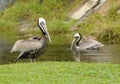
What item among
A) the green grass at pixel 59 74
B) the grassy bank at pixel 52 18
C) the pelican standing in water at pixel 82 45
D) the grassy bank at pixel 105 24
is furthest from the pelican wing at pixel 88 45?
the green grass at pixel 59 74

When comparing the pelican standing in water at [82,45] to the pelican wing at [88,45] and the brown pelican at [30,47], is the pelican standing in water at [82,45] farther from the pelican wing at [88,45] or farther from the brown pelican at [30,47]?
the brown pelican at [30,47]

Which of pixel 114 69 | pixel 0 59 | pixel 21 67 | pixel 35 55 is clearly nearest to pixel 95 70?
pixel 114 69

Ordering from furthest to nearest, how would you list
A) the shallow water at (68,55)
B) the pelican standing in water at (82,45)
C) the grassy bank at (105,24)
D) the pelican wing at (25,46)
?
1. the grassy bank at (105,24)
2. the pelican standing in water at (82,45)
3. the shallow water at (68,55)
4. the pelican wing at (25,46)

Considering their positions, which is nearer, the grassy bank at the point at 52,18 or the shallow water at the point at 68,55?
the shallow water at the point at 68,55

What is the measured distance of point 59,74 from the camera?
16250mm

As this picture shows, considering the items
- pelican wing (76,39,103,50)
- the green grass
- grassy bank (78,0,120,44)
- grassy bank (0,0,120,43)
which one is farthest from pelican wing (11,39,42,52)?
grassy bank (0,0,120,43)

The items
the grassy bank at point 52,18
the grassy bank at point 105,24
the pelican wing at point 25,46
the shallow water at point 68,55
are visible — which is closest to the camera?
A: the pelican wing at point 25,46

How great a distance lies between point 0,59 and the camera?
2558 centimetres

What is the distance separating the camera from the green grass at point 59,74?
14984 millimetres

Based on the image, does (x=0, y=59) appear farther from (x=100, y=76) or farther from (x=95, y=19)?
(x=95, y=19)

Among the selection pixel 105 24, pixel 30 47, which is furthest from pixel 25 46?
pixel 105 24

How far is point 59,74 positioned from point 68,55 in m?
11.7

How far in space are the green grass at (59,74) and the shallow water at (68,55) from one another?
6.11m

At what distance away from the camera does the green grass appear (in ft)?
49.2
